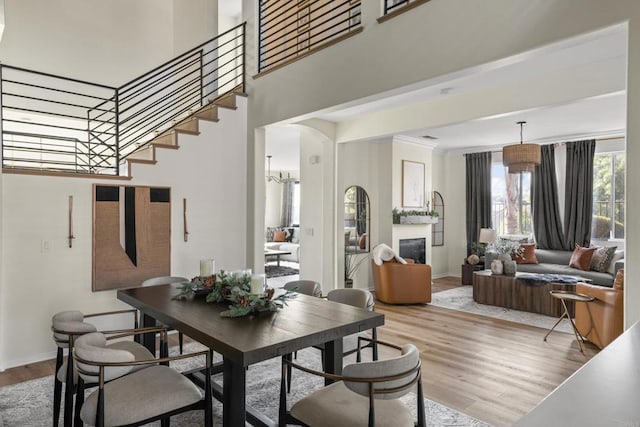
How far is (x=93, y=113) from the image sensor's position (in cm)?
693

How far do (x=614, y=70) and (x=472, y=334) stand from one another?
3050 millimetres

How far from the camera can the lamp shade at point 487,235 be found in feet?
25.5

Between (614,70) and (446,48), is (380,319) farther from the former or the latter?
(614,70)

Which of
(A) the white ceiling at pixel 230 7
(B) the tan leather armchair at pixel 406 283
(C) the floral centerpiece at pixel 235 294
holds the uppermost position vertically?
(A) the white ceiling at pixel 230 7

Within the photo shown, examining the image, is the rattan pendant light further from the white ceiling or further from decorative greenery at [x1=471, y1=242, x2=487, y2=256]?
the white ceiling

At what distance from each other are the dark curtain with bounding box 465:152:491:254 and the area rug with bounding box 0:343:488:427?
605cm

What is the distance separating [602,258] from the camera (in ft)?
21.3

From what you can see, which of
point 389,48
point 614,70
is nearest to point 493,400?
point 389,48

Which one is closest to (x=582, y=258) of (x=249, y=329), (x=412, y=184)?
(x=412, y=184)

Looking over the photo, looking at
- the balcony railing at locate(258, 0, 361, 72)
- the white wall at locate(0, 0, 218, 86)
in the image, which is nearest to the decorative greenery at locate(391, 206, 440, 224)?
the balcony railing at locate(258, 0, 361, 72)

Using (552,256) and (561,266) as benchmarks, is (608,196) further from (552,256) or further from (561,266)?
(561,266)

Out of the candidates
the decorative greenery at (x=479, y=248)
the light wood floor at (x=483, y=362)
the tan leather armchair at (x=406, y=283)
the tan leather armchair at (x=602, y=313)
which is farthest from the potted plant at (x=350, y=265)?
the tan leather armchair at (x=602, y=313)

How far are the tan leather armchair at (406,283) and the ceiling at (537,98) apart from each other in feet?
6.62

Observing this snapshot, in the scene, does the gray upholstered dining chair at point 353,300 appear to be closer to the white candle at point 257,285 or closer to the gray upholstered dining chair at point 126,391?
the white candle at point 257,285
